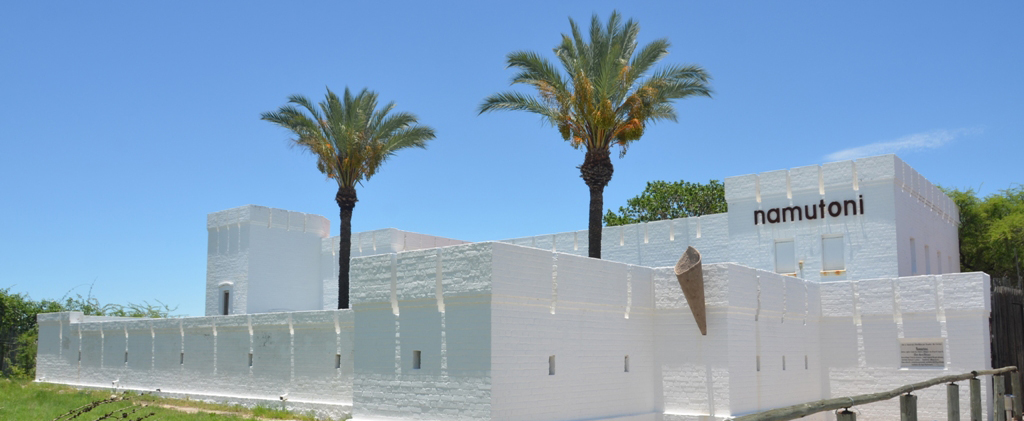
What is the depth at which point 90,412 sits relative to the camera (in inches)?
867

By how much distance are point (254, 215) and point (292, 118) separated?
7.56 metres

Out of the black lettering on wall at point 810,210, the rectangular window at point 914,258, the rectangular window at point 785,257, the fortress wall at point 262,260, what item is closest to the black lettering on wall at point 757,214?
the rectangular window at point 785,257

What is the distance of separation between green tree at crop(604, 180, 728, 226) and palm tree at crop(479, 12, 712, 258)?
81.6 feet

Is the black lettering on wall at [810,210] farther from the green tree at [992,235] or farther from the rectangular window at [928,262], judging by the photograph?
the green tree at [992,235]

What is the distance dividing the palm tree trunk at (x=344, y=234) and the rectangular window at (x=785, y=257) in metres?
15.1

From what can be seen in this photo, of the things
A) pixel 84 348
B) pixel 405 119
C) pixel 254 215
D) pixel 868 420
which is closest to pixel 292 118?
pixel 405 119

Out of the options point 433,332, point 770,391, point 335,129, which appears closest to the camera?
point 433,332

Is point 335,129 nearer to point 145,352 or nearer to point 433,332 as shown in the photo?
point 145,352

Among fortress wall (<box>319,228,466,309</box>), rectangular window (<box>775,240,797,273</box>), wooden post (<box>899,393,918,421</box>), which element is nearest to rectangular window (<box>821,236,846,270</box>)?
rectangular window (<box>775,240,797,273</box>)

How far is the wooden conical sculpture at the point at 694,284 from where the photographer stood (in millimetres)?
17844

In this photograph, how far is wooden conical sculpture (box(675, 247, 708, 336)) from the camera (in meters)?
17.8

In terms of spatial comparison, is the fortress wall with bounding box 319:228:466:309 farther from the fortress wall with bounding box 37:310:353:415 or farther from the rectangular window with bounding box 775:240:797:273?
the rectangular window with bounding box 775:240:797:273

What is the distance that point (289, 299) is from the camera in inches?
1455

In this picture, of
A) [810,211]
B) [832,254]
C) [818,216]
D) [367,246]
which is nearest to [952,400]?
[832,254]
